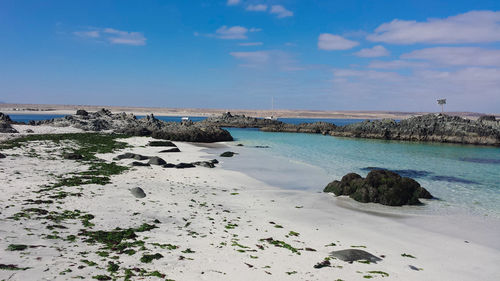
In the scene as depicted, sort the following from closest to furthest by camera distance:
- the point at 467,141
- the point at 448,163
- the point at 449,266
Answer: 1. the point at 449,266
2. the point at 448,163
3. the point at 467,141

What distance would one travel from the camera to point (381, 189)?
43.5 ft

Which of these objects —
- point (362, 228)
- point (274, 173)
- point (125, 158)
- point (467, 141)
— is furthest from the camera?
point (467, 141)

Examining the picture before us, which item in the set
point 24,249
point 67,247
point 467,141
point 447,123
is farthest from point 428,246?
point 447,123

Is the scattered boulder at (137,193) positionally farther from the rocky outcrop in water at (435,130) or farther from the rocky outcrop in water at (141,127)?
the rocky outcrop in water at (435,130)

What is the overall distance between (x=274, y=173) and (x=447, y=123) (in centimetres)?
4385

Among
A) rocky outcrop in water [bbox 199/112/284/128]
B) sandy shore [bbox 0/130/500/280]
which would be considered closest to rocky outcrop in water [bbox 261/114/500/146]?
rocky outcrop in water [bbox 199/112/284/128]

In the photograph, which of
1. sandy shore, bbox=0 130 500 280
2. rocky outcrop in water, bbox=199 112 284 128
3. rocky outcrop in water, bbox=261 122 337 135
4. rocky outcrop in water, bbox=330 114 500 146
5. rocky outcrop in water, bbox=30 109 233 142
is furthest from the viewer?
rocky outcrop in water, bbox=199 112 284 128

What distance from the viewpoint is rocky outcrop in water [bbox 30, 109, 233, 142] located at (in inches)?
1538

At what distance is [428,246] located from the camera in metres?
8.68

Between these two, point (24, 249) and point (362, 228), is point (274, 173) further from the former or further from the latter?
point (24, 249)

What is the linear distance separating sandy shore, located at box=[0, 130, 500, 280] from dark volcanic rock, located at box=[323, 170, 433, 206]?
75cm

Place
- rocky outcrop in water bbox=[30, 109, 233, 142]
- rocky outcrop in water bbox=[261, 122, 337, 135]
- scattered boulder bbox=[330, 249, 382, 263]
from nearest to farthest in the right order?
scattered boulder bbox=[330, 249, 382, 263] < rocky outcrop in water bbox=[30, 109, 233, 142] < rocky outcrop in water bbox=[261, 122, 337, 135]

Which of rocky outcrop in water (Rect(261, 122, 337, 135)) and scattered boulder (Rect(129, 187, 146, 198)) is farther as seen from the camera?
rocky outcrop in water (Rect(261, 122, 337, 135))

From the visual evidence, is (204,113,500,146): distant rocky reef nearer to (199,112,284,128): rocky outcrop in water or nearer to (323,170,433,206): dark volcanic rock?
(199,112,284,128): rocky outcrop in water
